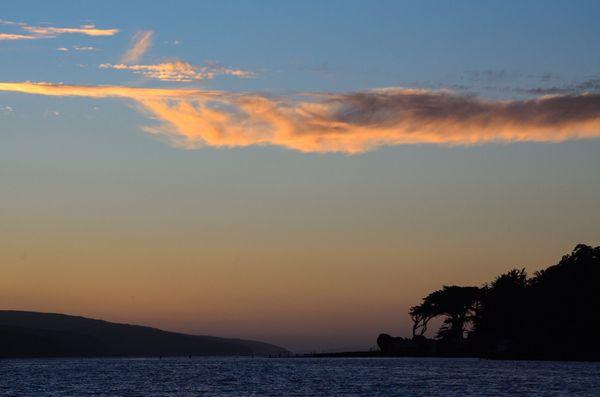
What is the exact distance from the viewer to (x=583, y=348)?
635 ft

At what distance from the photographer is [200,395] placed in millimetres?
111750

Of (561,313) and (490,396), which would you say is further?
(561,313)

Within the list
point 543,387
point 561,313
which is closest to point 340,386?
point 543,387

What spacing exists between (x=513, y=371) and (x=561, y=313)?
1937 inches

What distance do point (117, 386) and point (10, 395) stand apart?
21.9 m

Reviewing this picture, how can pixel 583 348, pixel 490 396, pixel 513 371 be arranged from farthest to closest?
1. pixel 583 348
2. pixel 513 371
3. pixel 490 396

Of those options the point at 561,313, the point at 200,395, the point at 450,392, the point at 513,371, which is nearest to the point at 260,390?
the point at 200,395

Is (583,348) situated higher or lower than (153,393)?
higher

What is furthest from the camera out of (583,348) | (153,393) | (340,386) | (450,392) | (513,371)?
(583,348)

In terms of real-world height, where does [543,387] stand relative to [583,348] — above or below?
below

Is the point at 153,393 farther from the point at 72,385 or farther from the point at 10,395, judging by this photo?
the point at 72,385

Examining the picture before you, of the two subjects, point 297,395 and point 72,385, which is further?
point 72,385

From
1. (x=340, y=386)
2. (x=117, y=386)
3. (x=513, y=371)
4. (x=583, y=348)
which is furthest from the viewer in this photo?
(x=583, y=348)

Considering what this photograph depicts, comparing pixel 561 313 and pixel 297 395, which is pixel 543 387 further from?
pixel 561 313
